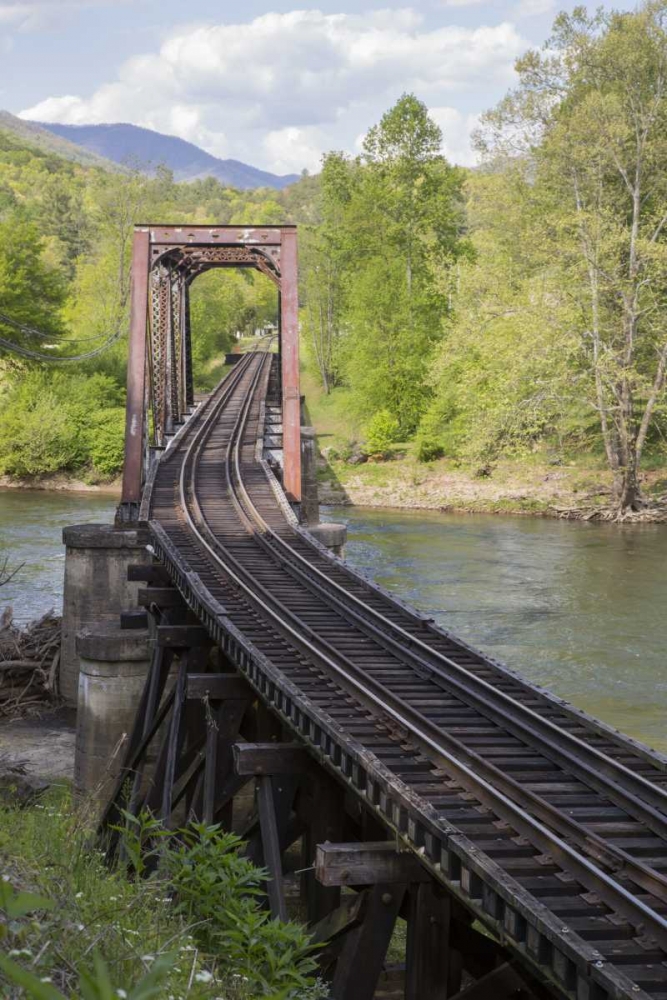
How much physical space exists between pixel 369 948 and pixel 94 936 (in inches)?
120

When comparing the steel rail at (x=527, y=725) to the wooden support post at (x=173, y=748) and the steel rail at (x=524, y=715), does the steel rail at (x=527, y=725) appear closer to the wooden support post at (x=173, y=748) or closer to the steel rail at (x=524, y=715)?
the steel rail at (x=524, y=715)

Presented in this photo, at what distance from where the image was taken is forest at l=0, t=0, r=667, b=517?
38750mm

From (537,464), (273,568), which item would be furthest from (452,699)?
(537,464)

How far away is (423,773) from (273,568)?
28.5 feet

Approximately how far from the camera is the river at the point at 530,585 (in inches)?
756

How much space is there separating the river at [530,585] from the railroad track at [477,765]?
5.60 meters

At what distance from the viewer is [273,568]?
16.4 m

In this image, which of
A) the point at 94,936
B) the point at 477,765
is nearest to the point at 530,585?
the point at 477,765

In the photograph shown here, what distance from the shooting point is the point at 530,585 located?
2670cm

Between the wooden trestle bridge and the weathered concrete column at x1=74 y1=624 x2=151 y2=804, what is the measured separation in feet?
2.18

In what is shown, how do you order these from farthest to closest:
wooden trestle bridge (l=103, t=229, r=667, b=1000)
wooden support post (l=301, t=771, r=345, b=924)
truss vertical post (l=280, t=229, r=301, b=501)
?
1. truss vertical post (l=280, t=229, r=301, b=501)
2. wooden support post (l=301, t=771, r=345, b=924)
3. wooden trestle bridge (l=103, t=229, r=667, b=1000)

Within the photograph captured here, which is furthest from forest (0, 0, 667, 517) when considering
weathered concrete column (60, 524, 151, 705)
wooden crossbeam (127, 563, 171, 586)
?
wooden crossbeam (127, 563, 171, 586)

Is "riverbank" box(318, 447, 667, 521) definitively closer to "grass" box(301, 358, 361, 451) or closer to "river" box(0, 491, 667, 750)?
"river" box(0, 491, 667, 750)

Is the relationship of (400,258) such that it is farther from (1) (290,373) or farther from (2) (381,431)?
(1) (290,373)
